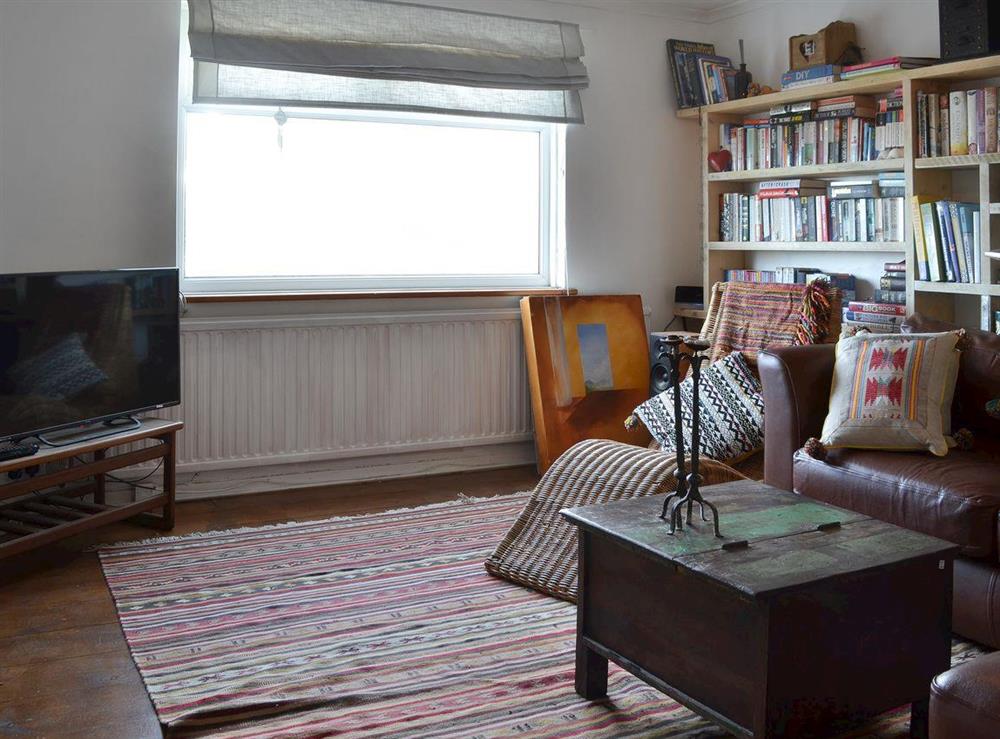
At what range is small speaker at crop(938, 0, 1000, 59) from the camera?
12.4ft

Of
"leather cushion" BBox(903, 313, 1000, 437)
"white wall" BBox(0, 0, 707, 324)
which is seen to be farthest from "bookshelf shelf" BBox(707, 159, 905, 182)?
"white wall" BBox(0, 0, 707, 324)

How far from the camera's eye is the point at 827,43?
4.54 m

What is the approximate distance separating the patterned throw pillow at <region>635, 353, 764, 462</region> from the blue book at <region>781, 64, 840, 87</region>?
1.32m

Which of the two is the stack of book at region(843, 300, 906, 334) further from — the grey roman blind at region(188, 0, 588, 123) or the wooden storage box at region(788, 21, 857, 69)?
the grey roman blind at region(188, 0, 588, 123)

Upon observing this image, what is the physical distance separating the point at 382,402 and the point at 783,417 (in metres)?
1.98

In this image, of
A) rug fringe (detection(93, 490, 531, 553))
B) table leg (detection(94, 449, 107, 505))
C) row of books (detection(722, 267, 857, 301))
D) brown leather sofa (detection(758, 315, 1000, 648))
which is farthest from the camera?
row of books (detection(722, 267, 857, 301))

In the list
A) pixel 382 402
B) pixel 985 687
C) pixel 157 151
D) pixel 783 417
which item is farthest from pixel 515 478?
pixel 985 687

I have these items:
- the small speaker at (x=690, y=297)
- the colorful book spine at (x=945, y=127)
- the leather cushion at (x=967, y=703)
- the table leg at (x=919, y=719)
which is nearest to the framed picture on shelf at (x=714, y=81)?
the small speaker at (x=690, y=297)

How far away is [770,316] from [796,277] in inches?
18.1

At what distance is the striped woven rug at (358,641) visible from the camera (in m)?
2.37

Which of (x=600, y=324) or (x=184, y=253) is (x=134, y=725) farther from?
(x=600, y=324)

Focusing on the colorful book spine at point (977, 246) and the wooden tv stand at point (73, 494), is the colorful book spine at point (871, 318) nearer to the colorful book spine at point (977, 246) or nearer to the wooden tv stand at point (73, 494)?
the colorful book spine at point (977, 246)

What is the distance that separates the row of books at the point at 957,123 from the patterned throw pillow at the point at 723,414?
1.13 m

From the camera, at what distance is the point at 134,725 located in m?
2.35
